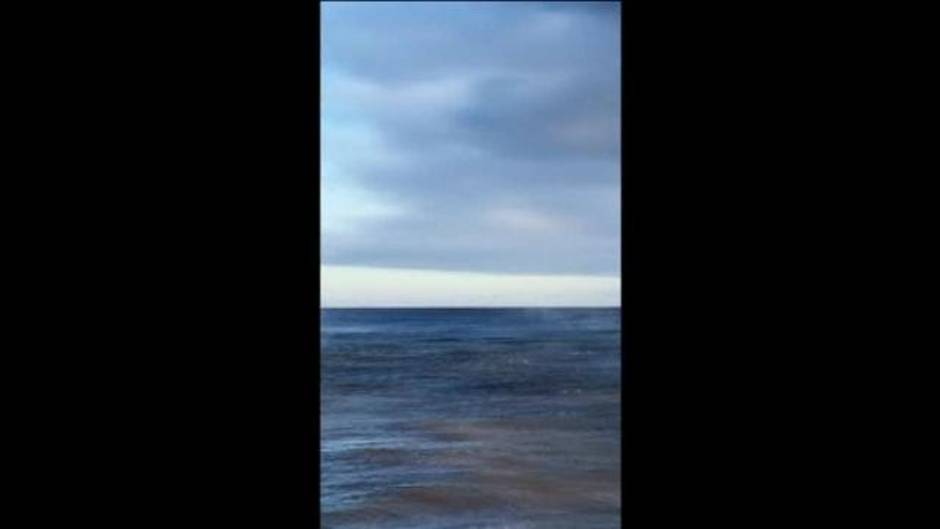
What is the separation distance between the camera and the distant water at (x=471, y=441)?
6043 millimetres

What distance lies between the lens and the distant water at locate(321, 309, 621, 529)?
6.04 meters

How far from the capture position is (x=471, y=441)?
32.1 ft
